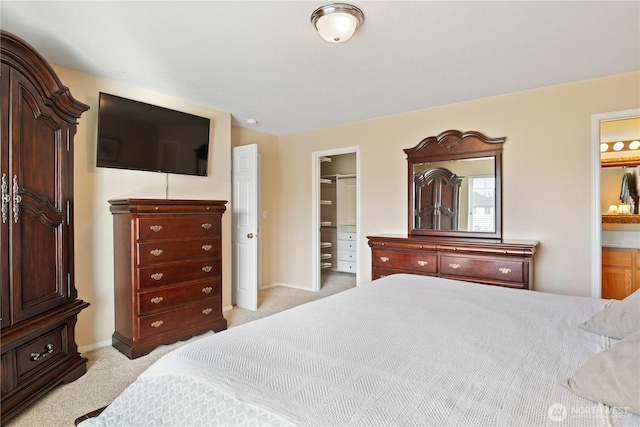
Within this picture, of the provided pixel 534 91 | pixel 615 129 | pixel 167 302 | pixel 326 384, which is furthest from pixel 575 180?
pixel 167 302

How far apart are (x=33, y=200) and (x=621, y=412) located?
284 cm

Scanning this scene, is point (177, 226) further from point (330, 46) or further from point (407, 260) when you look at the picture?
point (407, 260)

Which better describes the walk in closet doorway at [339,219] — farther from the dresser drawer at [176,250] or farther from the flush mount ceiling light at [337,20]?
the flush mount ceiling light at [337,20]

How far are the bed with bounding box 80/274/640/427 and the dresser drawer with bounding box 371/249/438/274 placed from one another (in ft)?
5.85

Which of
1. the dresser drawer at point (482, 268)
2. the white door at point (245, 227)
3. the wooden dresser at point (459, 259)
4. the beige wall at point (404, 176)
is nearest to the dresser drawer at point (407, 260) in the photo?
the wooden dresser at point (459, 259)

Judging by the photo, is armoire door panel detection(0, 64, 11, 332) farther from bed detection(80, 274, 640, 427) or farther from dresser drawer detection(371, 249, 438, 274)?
dresser drawer detection(371, 249, 438, 274)

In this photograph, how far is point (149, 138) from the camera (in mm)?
3094

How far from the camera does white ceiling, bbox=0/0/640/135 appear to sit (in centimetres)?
194

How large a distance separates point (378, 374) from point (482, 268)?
98.7 inches

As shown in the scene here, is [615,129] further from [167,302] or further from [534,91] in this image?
[167,302]

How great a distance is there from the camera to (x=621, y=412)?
2.73ft

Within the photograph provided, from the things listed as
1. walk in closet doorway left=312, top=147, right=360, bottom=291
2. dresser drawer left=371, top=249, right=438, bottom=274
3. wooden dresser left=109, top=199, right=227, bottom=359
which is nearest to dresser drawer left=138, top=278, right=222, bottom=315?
wooden dresser left=109, top=199, right=227, bottom=359

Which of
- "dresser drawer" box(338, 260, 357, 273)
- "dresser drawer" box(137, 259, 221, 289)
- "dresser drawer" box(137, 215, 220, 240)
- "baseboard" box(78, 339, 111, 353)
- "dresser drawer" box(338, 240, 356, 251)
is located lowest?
"baseboard" box(78, 339, 111, 353)

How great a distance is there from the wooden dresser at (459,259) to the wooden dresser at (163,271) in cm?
181
